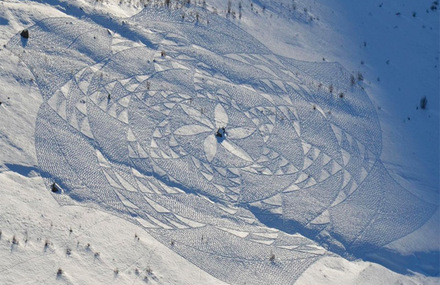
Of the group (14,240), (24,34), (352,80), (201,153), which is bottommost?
(14,240)

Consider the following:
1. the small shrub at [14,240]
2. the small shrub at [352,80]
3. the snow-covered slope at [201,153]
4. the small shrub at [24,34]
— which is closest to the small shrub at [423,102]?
the snow-covered slope at [201,153]

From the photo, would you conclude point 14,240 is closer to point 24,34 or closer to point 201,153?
point 201,153

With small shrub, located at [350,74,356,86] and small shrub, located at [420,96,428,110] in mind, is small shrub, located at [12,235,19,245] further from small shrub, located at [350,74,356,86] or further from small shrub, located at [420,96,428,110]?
small shrub, located at [420,96,428,110]

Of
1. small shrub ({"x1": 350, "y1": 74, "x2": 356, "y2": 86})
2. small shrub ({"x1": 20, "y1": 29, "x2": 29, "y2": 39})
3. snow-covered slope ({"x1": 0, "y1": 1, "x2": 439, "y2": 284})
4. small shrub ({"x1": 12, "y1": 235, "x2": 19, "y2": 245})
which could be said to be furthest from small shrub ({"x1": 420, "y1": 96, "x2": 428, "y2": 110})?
small shrub ({"x1": 12, "y1": 235, "x2": 19, "y2": 245})

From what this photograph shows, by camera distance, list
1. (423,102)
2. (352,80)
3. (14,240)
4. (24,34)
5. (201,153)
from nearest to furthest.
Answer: (14,240)
(201,153)
(24,34)
(423,102)
(352,80)

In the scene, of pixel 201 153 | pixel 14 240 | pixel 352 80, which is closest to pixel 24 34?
pixel 201 153

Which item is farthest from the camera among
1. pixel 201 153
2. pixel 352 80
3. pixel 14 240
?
pixel 352 80

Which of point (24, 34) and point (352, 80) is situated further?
point (352, 80)

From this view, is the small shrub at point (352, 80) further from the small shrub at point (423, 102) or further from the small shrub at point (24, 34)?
the small shrub at point (24, 34)
